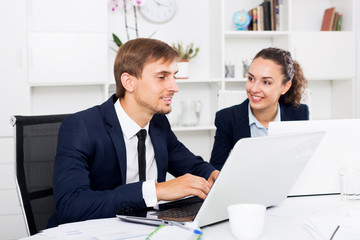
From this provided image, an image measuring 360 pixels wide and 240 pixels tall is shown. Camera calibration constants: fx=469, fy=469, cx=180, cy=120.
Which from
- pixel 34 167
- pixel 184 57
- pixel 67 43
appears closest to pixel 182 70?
pixel 184 57

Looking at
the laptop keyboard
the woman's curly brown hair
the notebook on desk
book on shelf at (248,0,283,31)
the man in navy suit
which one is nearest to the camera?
the notebook on desk

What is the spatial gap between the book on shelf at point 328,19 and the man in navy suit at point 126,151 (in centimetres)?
247

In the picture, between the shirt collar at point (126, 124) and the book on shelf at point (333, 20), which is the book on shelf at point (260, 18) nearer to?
the book on shelf at point (333, 20)

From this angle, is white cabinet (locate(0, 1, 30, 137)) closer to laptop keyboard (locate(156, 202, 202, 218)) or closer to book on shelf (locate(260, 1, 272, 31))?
book on shelf (locate(260, 1, 272, 31))

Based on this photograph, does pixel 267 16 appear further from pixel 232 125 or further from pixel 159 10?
pixel 232 125

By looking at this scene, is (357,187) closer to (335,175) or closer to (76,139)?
(335,175)

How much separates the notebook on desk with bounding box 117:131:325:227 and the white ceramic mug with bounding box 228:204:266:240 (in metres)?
0.06

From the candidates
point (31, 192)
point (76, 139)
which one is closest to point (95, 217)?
point (76, 139)

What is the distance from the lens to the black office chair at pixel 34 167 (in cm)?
170

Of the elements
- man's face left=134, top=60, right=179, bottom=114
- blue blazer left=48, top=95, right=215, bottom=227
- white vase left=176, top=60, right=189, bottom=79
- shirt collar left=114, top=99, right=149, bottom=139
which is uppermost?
white vase left=176, top=60, right=189, bottom=79

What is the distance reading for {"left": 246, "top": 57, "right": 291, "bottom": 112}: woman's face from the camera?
2.41m

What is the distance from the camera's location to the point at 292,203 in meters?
1.51

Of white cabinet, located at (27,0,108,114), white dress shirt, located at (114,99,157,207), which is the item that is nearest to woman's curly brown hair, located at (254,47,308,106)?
white dress shirt, located at (114,99,157,207)

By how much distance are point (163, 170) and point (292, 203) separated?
581 millimetres
